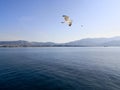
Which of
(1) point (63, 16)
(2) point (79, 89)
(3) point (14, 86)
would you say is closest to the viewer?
(1) point (63, 16)

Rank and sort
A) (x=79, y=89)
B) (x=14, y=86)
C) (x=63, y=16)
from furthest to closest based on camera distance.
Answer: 1. (x=14, y=86)
2. (x=79, y=89)
3. (x=63, y=16)

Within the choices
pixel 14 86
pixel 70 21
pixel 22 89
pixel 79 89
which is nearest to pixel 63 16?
pixel 70 21

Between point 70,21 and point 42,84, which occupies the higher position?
point 70,21

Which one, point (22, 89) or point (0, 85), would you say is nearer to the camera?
point (22, 89)

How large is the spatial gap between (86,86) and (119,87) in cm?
610

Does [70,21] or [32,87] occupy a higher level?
[70,21]

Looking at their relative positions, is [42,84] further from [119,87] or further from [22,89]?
[119,87]

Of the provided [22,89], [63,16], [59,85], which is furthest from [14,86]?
[63,16]

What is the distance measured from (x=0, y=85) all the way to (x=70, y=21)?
61.1 ft

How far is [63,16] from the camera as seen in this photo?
694 inches

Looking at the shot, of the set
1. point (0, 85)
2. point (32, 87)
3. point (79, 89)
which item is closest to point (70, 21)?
point (79, 89)

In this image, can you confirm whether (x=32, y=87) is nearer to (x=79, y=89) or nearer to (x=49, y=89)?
(x=49, y=89)

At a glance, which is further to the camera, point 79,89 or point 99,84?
point 99,84

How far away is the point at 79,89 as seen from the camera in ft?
75.5
